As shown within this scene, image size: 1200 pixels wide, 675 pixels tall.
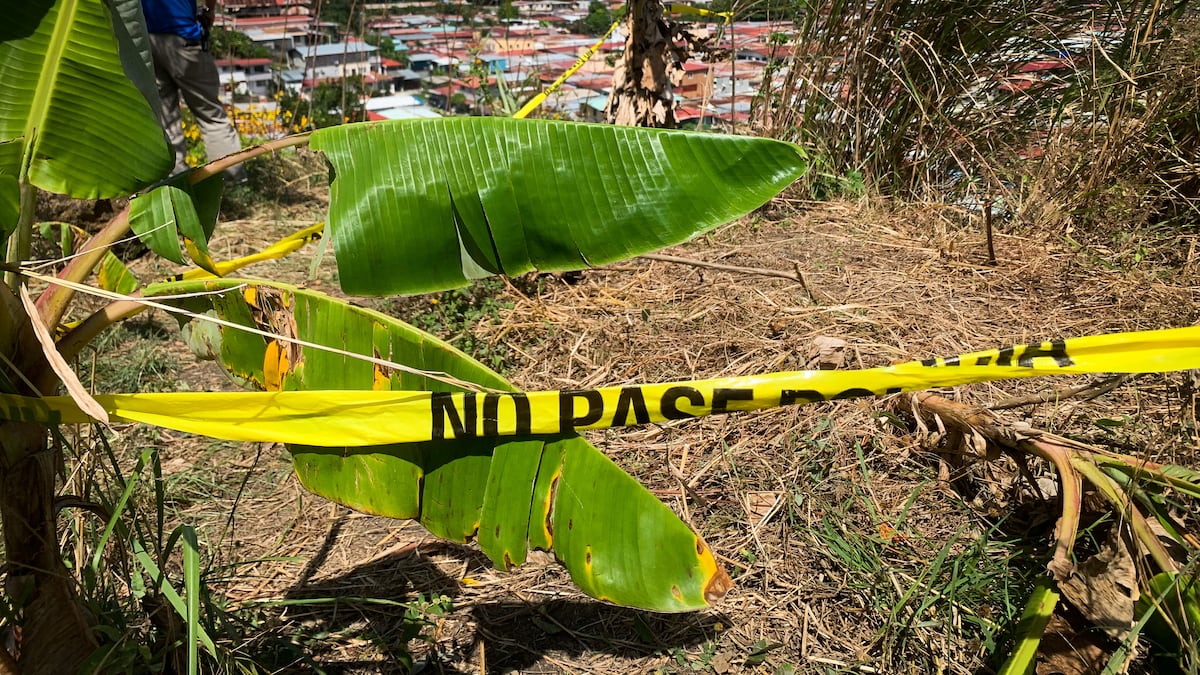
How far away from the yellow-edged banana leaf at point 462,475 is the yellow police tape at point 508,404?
4 cm

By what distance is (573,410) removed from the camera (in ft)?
4.49

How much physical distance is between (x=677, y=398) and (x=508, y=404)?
1.03ft

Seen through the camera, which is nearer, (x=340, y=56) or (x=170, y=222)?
(x=170, y=222)

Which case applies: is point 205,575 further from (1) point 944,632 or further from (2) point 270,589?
(1) point 944,632

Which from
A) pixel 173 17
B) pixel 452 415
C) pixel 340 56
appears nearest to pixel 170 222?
pixel 452 415

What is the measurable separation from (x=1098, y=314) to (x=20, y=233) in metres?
3.05

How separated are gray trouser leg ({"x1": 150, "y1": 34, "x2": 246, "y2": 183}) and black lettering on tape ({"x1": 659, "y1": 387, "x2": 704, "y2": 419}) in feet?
11.9

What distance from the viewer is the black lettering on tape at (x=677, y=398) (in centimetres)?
139

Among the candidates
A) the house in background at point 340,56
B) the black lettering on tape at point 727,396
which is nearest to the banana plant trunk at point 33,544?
the black lettering on tape at point 727,396

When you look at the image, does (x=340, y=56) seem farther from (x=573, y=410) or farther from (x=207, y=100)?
(x=573, y=410)

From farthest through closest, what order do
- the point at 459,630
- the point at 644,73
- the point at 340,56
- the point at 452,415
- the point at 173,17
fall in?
the point at 340,56 → the point at 173,17 → the point at 644,73 → the point at 459,630 → the point at 452,415

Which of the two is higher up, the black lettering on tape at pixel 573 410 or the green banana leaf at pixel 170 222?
the green banana leaf at pixel 170 222

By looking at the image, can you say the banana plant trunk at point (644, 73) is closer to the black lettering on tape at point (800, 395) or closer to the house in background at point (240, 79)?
the black lettering on tape at point (800, 395)

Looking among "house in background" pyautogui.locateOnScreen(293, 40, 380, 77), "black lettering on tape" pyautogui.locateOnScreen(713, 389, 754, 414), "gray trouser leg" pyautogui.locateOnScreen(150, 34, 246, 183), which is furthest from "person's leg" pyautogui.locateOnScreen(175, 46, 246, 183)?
"black lettering on tape" pyautogui.locateOnScreen(713, 389, 754, 414)
